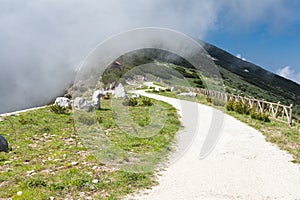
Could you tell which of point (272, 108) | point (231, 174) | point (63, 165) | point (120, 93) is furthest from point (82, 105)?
point (272, 108)

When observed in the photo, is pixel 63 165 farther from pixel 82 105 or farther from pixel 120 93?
pixel 120 93

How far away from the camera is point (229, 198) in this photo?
7.31 m

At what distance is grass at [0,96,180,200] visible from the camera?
748 cm

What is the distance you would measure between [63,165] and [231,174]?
6.10 m

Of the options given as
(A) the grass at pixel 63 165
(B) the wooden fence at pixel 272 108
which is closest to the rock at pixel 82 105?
(A) the grass at pixel 63 165

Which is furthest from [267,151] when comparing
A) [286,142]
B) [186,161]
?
[186,161]

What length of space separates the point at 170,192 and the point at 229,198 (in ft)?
5.57

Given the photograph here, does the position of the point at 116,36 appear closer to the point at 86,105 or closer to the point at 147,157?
the point at 147,157

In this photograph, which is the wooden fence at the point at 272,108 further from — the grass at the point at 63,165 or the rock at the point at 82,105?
the rock at the point at 82,105

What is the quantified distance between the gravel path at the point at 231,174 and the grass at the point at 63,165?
2.67 ft

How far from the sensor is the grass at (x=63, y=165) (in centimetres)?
748

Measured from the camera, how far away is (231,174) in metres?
9.13

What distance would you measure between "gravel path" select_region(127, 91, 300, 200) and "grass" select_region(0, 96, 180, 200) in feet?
2.67

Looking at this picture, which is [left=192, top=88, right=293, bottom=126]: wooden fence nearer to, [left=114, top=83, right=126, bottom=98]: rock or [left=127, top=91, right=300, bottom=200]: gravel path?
[left=127, top=91, right=300, bottom=200]: gravel path
